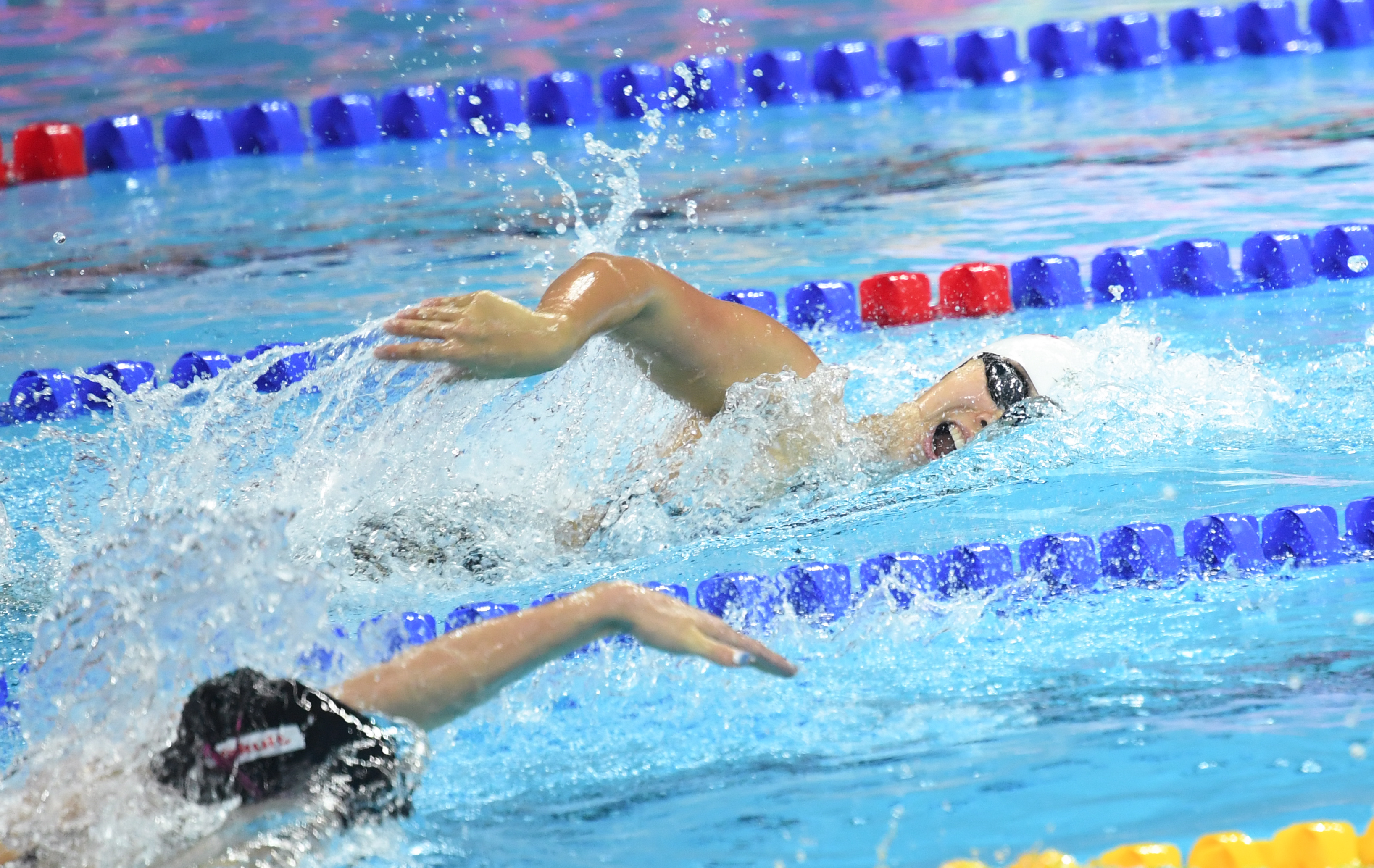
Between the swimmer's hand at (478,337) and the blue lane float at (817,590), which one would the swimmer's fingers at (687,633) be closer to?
the swimmer's hand at (478,337)

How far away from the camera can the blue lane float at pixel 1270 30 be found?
7.23m

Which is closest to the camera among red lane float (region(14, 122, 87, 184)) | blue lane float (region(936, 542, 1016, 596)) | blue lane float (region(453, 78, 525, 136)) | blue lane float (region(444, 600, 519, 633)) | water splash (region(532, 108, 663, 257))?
blue lane float (region(444, 600, 519, 633))

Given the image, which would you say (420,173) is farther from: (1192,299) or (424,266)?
(1192,299)

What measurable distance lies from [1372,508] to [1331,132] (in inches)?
138

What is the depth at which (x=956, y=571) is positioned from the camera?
2.72 m

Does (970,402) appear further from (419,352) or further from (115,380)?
(115,380)

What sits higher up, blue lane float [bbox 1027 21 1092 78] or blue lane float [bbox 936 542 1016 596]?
blue lane float [bbox 1027 21 1092 78]

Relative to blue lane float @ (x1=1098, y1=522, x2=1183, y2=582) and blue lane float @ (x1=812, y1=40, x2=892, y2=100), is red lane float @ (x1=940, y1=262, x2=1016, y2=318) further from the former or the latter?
blue lane float @ (x1=812, y1=40, x2=892, y2=100)

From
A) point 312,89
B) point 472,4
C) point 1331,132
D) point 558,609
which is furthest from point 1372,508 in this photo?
point 472,4

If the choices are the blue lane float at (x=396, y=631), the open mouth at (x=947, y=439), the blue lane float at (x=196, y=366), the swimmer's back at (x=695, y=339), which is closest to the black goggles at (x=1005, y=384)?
the open mouth at (x=947, y=439)

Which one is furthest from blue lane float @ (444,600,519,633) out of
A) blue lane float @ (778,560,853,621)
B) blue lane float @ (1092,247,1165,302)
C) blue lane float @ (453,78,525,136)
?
blue lane float @ (453,78,525,136)

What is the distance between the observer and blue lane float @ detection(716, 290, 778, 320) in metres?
4.47

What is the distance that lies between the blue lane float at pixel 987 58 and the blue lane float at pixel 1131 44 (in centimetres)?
39

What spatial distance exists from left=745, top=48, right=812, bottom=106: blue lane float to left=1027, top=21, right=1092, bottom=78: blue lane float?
3.48 feet
